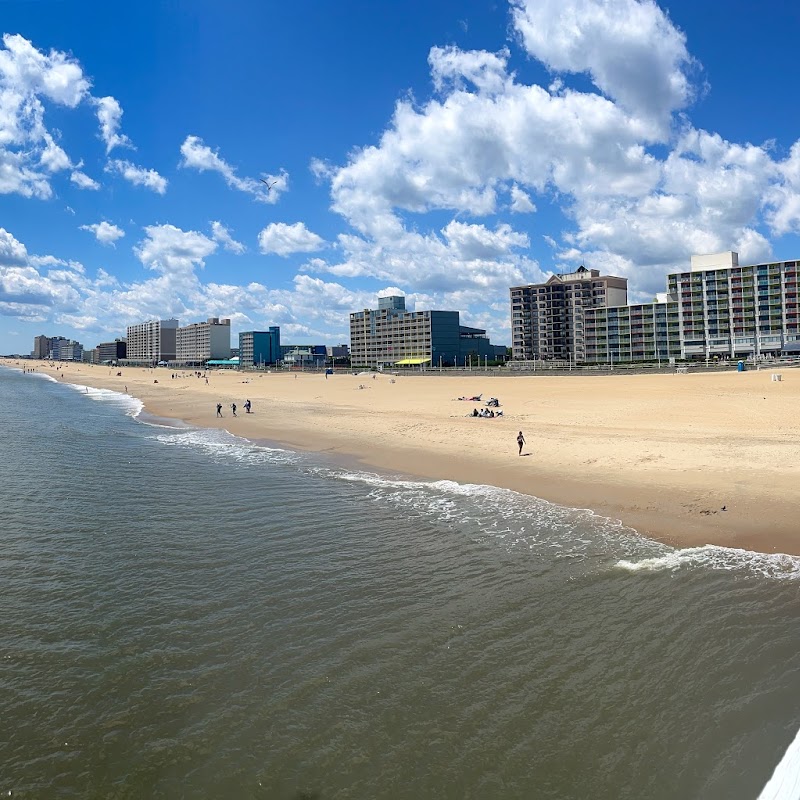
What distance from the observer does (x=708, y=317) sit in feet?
446

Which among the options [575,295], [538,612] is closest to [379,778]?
[538,612]

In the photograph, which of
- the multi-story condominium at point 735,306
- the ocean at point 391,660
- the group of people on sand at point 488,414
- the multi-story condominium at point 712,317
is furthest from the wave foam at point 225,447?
the multi-story condominium at point 735,306

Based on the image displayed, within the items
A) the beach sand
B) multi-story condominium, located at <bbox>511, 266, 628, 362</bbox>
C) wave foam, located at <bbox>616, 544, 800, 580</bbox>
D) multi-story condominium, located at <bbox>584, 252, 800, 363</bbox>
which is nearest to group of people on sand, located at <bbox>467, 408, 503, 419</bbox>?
the beach sand

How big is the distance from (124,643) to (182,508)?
32.3 ft

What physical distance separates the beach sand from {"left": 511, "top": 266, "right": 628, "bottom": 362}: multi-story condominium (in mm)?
102999

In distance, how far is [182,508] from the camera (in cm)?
2003

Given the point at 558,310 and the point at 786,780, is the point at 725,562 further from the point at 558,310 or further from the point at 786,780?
the point at 558,310

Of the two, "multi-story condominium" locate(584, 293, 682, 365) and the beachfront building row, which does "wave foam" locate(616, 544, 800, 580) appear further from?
"multi-story condominium" locate(584, 293, 682, 365)

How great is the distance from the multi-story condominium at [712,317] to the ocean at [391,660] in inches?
5329

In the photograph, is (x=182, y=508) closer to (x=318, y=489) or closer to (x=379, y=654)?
(x=318, y=489)

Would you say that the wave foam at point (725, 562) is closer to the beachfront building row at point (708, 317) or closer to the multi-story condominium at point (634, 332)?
the beachfront building row at point (708, 317)

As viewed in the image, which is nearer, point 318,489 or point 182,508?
point 182,508

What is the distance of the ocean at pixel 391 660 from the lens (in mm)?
7258

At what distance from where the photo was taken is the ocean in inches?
286
